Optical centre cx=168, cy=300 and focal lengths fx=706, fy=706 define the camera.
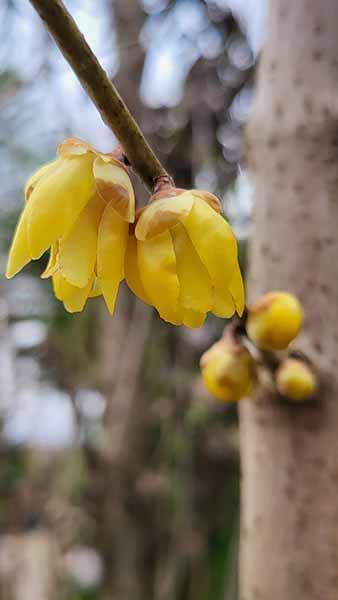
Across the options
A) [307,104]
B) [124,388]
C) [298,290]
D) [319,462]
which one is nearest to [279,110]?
[307,104]

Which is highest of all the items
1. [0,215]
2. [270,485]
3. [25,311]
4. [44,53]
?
[44,53]

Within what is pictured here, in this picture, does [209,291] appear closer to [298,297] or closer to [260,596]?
[298,297]

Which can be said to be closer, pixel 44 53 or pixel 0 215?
pixel 44 53

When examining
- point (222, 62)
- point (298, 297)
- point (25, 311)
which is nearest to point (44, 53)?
point (222, 62)

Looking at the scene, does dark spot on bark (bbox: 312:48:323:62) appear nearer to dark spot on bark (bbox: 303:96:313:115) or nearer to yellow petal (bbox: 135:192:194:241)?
dark spot on bark (bbox: 303:96:313:115)

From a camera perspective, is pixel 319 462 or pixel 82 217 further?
pixel 319 462

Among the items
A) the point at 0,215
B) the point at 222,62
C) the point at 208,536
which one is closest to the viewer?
the point at 222,62

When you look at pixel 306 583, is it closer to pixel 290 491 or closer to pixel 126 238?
pixel 290 491
